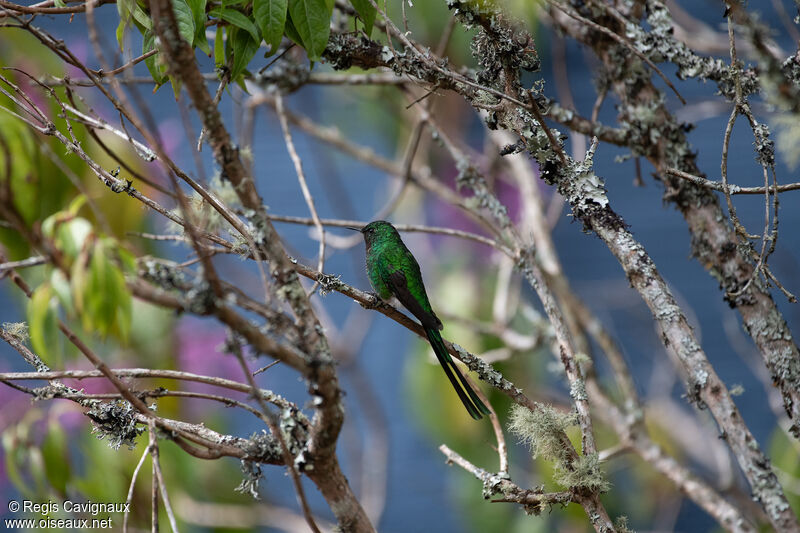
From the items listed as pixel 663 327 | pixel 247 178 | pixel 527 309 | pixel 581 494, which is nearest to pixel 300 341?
pixel 247 178

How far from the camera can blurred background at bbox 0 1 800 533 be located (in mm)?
2551

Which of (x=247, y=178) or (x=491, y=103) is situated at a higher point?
(x=491, y=103)

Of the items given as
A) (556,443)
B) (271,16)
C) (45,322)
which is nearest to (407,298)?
(556,443)

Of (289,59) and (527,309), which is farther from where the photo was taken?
(527,309)

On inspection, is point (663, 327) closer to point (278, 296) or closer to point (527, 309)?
point (278, 296)

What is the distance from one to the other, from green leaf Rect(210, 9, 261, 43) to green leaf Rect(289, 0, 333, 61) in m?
0.07

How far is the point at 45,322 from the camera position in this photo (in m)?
0.92

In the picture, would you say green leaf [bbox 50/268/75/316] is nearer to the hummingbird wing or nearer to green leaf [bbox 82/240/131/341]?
green leaf [bbox 82/240/131/341]

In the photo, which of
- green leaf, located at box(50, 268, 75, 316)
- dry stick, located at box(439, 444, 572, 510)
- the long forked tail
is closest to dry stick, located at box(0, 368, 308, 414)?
green leaf, located at box(50, 268, 75, 316)

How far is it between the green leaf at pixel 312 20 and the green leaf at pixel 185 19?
171mm

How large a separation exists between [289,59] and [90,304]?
4.79 feet

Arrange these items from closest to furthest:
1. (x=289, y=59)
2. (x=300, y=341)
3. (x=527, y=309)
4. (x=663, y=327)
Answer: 1. (x=300, y=341)
2. (x=663, y=327)
3. (x=289, y=59)
4. (x=527, y=309)

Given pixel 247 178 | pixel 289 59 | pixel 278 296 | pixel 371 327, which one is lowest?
pixel 278 296

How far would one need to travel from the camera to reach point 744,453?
1342 millimetres
